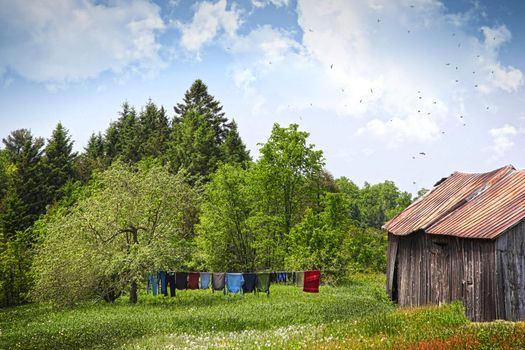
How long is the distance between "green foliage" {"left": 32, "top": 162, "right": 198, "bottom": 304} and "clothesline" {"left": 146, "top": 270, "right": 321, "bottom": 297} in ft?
4.05

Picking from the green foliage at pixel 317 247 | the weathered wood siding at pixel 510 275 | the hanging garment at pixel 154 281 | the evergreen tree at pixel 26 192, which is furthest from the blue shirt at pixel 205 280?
the evergreen tree at pixel 26 192

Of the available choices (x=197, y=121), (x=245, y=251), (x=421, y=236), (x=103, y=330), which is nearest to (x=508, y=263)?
(x=421, y=236)

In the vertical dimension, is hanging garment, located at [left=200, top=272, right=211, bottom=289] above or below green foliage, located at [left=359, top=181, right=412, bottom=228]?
below

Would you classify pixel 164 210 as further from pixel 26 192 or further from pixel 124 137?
pixel 124 137

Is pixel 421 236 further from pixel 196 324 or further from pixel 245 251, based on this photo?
pixel 245 251

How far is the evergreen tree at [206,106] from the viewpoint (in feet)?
214

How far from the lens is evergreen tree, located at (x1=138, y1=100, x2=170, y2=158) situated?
6619cm

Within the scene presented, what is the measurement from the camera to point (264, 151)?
42.6m

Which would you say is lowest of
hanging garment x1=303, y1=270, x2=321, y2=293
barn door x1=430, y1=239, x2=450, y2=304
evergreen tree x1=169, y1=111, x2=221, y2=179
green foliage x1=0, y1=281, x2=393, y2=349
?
green foliage x1=0, y1=281, x2=393, y2=349

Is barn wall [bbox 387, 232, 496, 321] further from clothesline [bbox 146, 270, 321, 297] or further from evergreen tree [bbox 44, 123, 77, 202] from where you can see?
evergreen tree [bbox 44, 123, 77, 202]

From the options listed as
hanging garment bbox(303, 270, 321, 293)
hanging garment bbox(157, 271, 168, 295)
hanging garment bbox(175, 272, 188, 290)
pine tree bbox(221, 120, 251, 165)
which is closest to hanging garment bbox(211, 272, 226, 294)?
hanging garment bbox(175, 272, 188, 290)

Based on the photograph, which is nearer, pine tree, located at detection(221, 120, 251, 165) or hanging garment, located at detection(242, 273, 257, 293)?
hanging garment, located at detection(242, 273, 257, 293)

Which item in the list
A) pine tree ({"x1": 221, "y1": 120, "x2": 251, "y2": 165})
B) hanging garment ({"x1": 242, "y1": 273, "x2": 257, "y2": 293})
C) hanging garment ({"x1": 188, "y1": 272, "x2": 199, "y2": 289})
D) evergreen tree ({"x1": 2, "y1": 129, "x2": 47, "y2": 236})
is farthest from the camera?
pine tree ({"x1": 221, "y1": 120, "x2": 251, "y2": 165})

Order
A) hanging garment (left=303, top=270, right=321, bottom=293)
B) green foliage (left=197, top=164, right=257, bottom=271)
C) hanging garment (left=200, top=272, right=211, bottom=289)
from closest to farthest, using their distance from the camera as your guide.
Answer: hanging garment (left=200, top=272, right=211, bottom=289) → hanging garment (left=303, top=270, right=321, bottom=293) → green foliage (left=197, top=164, right=257, bottom=271)
